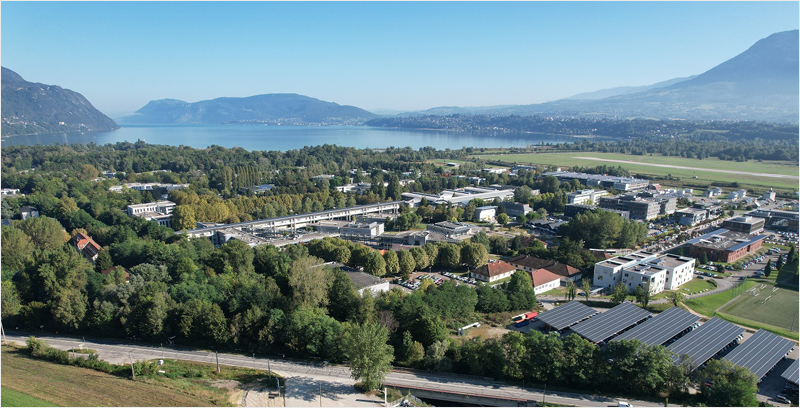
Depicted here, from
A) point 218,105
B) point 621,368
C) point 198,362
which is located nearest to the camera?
point 621,368

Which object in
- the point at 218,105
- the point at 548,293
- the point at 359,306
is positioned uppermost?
the point at 218,105

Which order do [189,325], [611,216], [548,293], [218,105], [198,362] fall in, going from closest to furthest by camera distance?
[198,362], [189,325], [548,293], [611,216], [218,105]

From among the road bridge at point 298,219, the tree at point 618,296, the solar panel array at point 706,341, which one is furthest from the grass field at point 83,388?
the tree at point 618,296

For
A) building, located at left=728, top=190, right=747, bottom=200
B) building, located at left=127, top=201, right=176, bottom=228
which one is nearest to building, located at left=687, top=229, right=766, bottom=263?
building, located at left=728, top=190, right=747, bottom=200

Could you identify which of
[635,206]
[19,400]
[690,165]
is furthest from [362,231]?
[690,165]

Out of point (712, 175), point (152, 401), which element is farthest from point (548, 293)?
point (712, 175)

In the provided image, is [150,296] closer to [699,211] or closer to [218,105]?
[699,211]

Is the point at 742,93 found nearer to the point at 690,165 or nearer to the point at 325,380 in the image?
the point at 690,165
